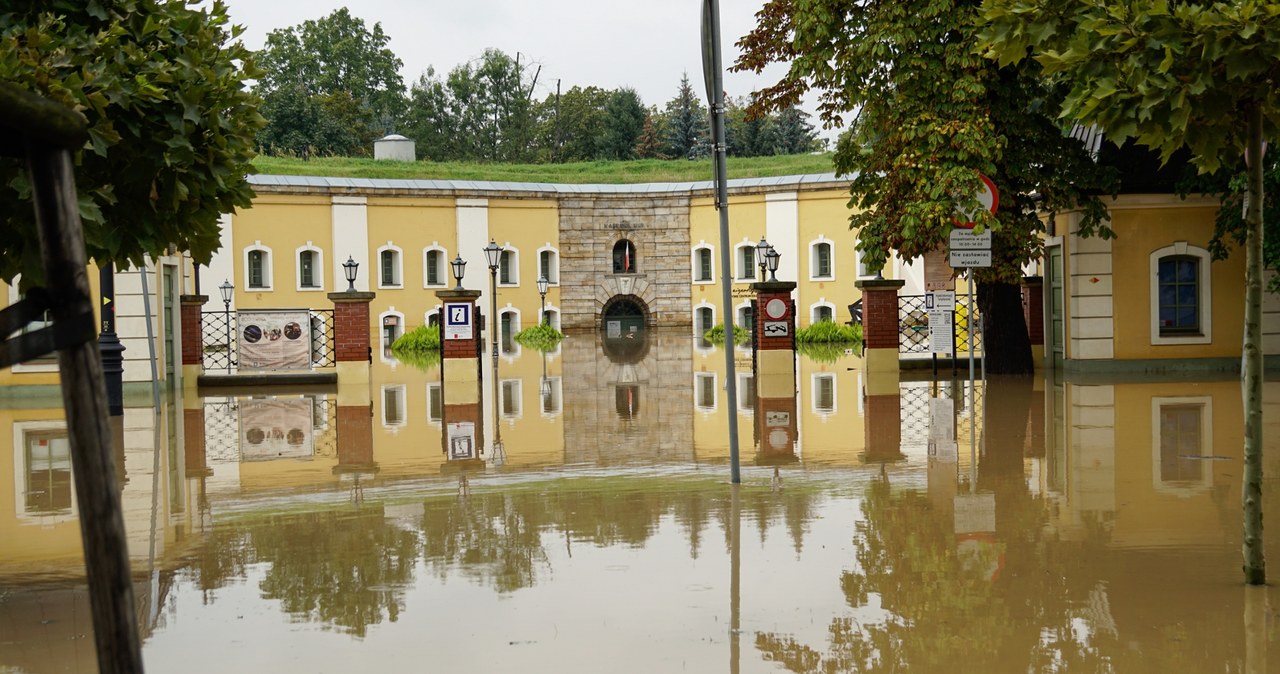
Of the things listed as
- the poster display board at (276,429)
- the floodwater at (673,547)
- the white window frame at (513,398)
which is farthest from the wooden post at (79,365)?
the white window frame at (513,398)

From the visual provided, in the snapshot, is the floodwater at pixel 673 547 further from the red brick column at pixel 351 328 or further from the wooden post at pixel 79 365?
the red brick column at pixel 351 328

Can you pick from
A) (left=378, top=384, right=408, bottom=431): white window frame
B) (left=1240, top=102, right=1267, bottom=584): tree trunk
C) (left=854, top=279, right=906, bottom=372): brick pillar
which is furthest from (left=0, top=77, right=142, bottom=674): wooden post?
(left=854, top=279, right=906, bottom=372): brick pillar

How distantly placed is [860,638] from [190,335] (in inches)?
799

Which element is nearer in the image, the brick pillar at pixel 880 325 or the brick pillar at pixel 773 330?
the brick pillar at pixel 880 325

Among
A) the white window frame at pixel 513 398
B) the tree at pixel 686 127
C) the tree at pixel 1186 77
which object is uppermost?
the tree at pixel 686 127

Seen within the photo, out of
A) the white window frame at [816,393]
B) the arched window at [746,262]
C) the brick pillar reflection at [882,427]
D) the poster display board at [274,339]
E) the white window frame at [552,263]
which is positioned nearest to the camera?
the brick pillar reflection at [882,427]

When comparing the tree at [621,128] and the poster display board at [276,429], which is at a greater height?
the tree at [621,128]

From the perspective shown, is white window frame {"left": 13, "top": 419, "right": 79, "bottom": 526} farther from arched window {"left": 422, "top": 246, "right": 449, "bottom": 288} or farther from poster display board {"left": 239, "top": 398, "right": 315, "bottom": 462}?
arched window {"left": 422, "top": 246, "right": 449, "bottom": 288}

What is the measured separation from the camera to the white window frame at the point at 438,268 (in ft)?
155

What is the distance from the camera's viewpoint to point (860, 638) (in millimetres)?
5430

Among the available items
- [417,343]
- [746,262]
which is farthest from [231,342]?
[746,262]

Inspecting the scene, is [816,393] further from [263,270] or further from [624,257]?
[624,257]

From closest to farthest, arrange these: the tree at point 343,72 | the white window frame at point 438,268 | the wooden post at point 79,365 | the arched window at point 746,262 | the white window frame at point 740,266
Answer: the wooden post at point 79,365 → the white window frame at point 438,268 → the white window frame at point 740,266 → the arched window at point 746,262 → the tree at point 343,72

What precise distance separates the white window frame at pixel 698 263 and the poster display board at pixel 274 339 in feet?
94.1
